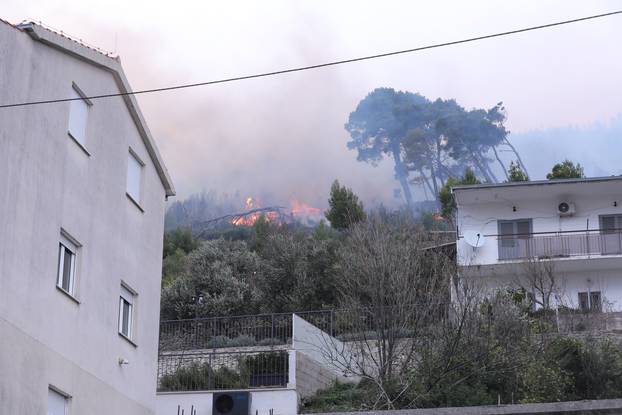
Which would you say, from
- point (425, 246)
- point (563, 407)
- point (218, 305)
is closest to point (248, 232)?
point (218, 305)

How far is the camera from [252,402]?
29984 millimetres

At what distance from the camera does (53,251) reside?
19.0 m

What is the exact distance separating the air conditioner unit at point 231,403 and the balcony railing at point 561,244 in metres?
16.6

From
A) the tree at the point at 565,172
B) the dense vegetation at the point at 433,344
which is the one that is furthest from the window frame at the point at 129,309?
the tree at the point at 565,172

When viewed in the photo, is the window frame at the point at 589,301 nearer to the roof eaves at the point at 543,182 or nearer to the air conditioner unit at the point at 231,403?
the roof eaves at the point at 543,182

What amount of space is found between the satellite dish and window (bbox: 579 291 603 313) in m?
4.56

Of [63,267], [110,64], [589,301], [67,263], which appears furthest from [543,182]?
[63,267]

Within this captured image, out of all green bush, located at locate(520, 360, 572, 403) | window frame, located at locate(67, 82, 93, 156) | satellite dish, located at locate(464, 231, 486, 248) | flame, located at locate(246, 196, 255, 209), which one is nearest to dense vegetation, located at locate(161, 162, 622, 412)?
green bush, located at locate(520, 360, 572, 403)

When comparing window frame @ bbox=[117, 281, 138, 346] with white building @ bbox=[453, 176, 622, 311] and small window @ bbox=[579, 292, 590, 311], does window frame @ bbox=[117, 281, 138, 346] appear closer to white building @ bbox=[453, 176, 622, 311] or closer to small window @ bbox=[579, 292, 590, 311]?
white building @ bbox=[453, 176, 622, 311]

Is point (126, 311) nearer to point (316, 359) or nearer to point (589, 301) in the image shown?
point (316, 359)

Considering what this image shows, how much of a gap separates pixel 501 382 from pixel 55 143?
1588 centimetres

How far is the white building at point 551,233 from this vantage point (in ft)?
139

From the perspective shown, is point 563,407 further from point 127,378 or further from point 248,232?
point 248,232

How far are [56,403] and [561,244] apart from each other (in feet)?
93.9
